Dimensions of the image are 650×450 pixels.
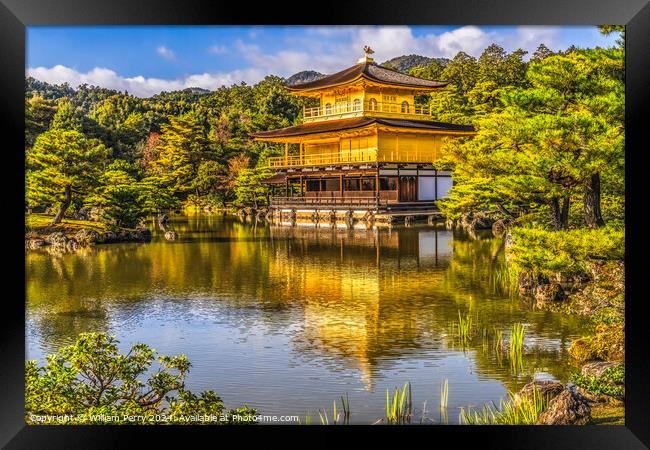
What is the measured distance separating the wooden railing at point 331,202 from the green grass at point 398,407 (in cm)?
1461

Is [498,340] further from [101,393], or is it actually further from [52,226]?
[52,226]

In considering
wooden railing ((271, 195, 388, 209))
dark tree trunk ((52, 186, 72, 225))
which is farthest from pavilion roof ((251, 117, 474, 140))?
dark tree trunk ((52, 186, 72, 225))

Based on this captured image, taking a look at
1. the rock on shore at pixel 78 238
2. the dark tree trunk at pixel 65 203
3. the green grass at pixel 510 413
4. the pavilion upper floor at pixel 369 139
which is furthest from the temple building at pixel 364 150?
the green grass at pixel 510 413

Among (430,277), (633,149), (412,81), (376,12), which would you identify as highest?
(412,81)

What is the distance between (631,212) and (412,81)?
61.4 ft

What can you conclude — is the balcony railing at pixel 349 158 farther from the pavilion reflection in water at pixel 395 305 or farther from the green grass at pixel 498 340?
the green grass at pixel 498 340

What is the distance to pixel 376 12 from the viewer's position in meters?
4.92

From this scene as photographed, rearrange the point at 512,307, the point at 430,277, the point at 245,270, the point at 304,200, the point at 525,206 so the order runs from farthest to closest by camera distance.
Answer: the point at 304,200 → the point at 525,206 → the point at 245,270 → the point at 430,277 → the point at 512,307

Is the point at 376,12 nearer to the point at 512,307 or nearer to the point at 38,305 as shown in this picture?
the point at 512,307

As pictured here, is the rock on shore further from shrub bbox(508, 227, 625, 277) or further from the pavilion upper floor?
shrub bbox(508, 227, 625, 277)

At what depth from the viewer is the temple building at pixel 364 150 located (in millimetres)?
21141

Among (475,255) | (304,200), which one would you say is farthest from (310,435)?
(304,200)

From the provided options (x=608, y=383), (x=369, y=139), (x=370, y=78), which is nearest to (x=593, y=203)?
(x=608, y=383)

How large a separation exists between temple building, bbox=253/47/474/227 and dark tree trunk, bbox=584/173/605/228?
41.7 feet
